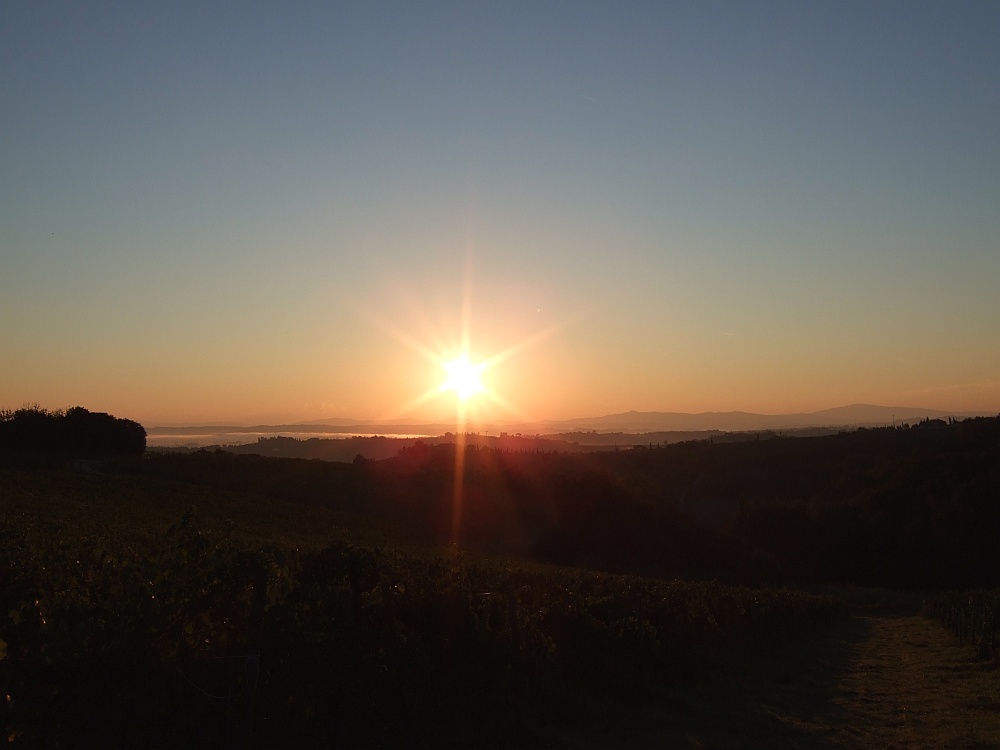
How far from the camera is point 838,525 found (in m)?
63.8

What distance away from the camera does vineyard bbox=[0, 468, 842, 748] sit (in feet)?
20.9

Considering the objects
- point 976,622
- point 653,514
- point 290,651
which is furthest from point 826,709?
point 653,514

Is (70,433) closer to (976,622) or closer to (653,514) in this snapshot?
(653,514)

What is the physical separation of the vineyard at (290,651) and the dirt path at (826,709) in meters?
0.70

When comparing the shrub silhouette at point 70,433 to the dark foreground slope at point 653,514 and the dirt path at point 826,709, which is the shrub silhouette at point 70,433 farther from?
the dirt path at point 826,709

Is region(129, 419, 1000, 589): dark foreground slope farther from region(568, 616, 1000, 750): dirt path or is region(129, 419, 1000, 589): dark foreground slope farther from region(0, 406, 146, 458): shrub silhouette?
region(568, 616, 1000, 750): dirt path

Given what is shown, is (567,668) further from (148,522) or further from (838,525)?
(838,525)

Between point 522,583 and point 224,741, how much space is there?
738 cm

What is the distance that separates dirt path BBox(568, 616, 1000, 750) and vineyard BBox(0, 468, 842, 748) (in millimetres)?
702

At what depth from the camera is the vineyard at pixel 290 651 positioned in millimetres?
6363

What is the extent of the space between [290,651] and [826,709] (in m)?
8.20

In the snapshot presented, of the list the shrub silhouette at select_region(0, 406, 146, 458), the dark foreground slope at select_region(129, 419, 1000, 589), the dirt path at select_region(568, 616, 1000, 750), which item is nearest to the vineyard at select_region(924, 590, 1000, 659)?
the dirt path at select_region(568, 616, 1000, 750)

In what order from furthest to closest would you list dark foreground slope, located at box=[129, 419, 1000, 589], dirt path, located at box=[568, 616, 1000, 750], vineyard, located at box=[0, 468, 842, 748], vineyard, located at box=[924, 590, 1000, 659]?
1. dark foreground slope, located at box=[129, 419, 1000, 589]
2. vineyard, located at box=[924, 590, 1000, 659]
3. dirt path, located at box=[568, 616, 1000, 750]
4. vineyard, located at box=[0, 468, 842, 748]

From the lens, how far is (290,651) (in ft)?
25.8
